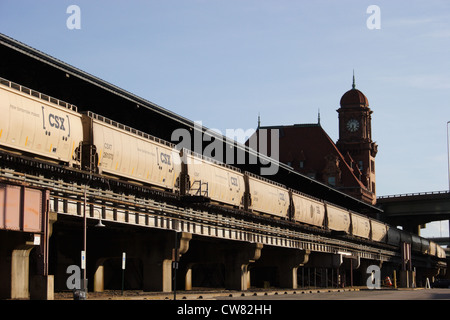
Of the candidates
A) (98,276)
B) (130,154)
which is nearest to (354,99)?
(98,276)

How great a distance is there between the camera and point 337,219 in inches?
3189

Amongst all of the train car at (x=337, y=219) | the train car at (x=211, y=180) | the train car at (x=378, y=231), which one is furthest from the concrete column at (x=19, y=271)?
the train car at (x=378, y=231)

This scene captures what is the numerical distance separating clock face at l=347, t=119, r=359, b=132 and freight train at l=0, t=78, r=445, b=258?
9379cm

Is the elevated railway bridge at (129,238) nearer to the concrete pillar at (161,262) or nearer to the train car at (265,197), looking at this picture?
the concrete pillar at (161,262)

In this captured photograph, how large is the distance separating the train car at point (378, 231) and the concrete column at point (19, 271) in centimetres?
7041

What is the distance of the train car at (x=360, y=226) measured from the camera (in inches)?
3464

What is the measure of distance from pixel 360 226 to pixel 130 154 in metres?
56.7

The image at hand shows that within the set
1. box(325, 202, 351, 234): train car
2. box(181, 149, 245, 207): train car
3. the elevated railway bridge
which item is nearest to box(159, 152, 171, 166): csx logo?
the elevated railway bridge

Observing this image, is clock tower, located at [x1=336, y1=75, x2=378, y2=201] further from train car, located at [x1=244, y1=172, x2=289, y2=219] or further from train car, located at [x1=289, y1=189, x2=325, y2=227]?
train car, located at [x1=244, y1=172, x2=289, y2=219]

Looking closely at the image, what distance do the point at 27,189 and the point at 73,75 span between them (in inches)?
633

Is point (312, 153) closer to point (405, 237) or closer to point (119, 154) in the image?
point (405, 237)

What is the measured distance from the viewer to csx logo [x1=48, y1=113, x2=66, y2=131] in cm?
3316

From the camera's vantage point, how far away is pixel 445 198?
12762cm
